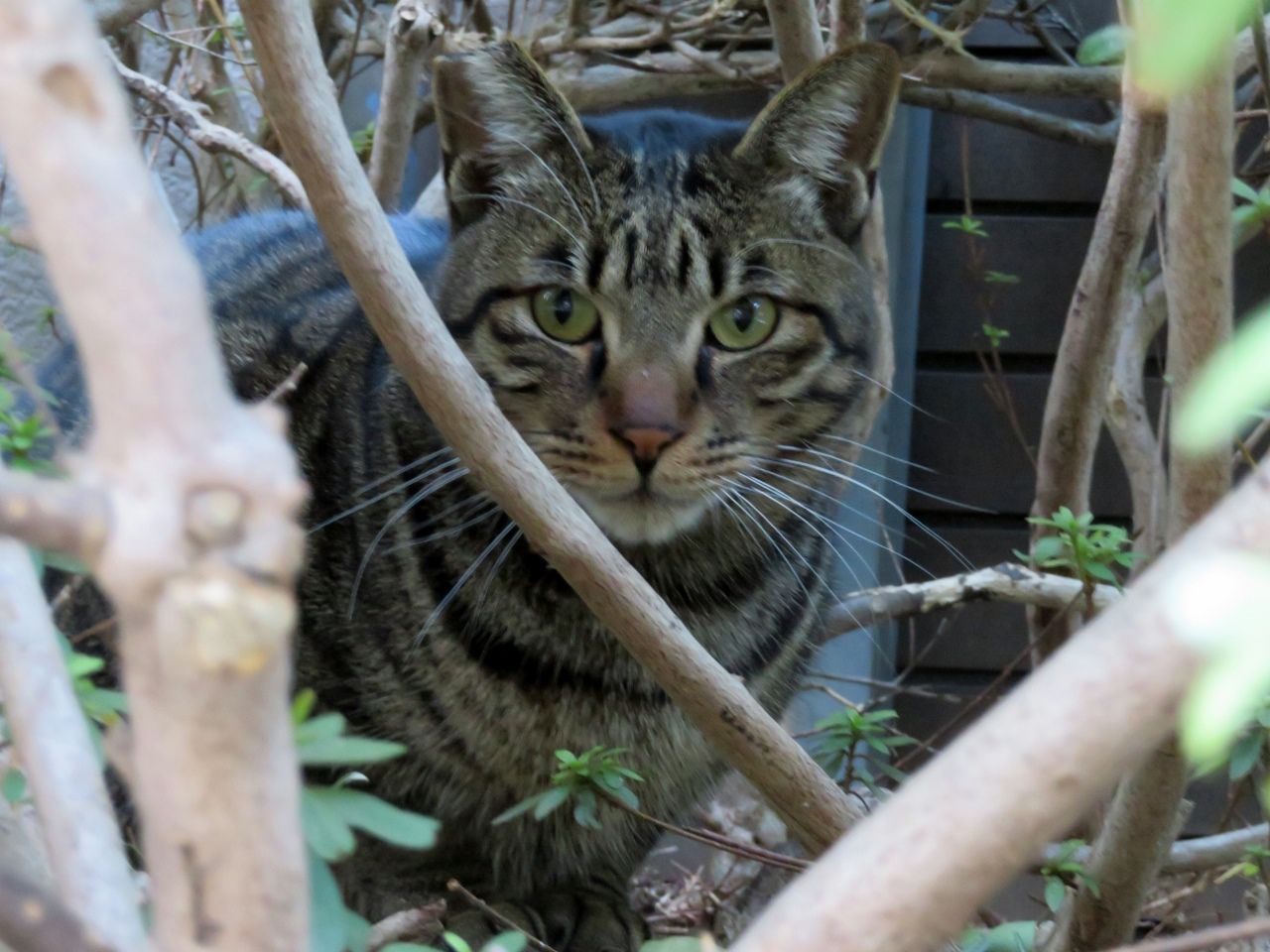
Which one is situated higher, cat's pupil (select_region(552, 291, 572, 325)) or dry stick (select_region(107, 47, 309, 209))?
dry stick (select_region(107, 47, 309, 209))

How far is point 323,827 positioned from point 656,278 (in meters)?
1.25

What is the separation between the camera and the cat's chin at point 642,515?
193cm

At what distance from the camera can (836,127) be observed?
2.00 metres

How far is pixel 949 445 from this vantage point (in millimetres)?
3748

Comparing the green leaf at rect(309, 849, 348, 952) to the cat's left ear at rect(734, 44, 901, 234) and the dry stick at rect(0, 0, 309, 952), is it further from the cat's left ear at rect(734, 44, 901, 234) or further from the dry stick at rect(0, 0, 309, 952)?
the cat's left ear at rect(734, 44, 901, 234)

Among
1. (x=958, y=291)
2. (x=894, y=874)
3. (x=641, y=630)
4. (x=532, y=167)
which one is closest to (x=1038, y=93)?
(x=958, y=291)

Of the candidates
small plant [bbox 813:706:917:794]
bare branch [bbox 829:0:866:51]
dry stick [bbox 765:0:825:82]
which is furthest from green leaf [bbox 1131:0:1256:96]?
bare branch [bbox 829:0:866:51]

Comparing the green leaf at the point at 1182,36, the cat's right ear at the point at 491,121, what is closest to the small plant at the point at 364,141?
the cat's right ear at the point at 491,121

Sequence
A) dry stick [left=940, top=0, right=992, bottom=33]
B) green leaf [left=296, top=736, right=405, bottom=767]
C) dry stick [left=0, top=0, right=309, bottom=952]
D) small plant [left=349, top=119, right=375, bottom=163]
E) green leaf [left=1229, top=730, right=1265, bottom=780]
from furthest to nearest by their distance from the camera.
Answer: small plant [left=349, top=119, right=375, bottom=163] < dry stick [left=940, top=0, right=992, bottom=33] < green leaf [left=1229, top=730, right=1265, bottom=780] < green leaf [left=296, top=736, right=405, bottom=767] < dry stick [left=0, top=0, right=309, bottom=952]

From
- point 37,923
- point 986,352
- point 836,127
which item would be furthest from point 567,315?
point 986,352

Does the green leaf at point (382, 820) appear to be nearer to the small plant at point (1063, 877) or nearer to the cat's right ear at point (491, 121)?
the small plant at point (1063, 877)

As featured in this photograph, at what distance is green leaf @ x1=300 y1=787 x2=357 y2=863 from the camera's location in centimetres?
75

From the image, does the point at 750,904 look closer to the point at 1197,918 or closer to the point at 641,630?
the point at 1197,918

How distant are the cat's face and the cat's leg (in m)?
0.57
